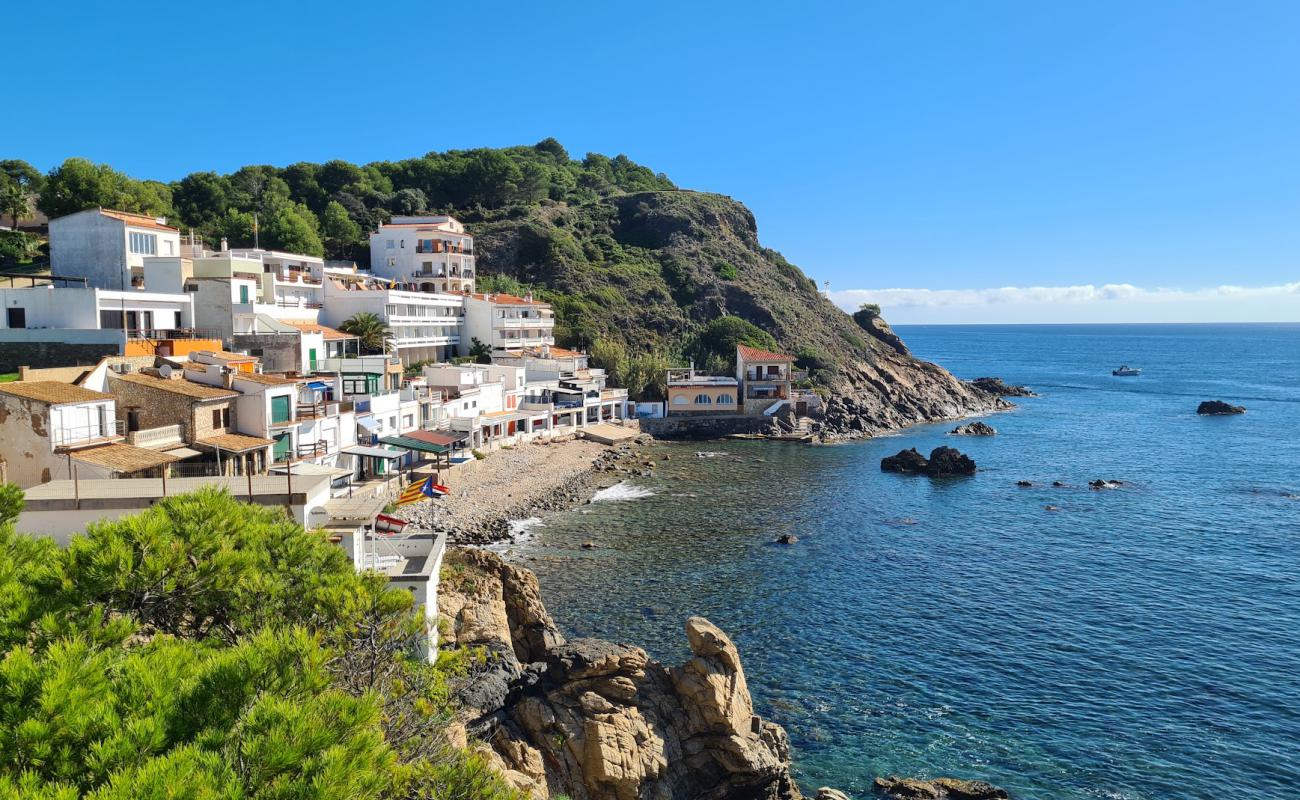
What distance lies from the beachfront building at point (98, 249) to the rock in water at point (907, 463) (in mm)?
51425

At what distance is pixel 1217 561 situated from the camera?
3828 centimetres

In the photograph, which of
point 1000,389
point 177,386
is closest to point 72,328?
point 177,386

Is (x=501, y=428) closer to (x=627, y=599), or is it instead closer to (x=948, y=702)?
(x=627, y=599)

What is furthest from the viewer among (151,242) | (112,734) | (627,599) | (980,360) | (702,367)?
(980,360)

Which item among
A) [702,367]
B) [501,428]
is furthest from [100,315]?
[702,367]

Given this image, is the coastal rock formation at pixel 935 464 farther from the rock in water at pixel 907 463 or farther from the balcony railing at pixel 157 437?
the balcony railing at pixel 157 437

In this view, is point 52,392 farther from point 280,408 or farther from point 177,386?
point 280,408

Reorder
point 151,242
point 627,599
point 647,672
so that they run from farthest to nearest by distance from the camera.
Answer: point 151,242, point 627,599, point 647,672

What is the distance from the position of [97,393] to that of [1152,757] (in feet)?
120

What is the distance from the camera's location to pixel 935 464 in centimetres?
5969

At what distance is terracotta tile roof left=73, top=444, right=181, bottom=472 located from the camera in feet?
87.2

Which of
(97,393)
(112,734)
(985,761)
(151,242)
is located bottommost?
(985,761)

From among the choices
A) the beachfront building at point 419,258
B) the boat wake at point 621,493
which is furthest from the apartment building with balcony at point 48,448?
the beachfront building at point 419,258

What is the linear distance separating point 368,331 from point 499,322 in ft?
58.8
